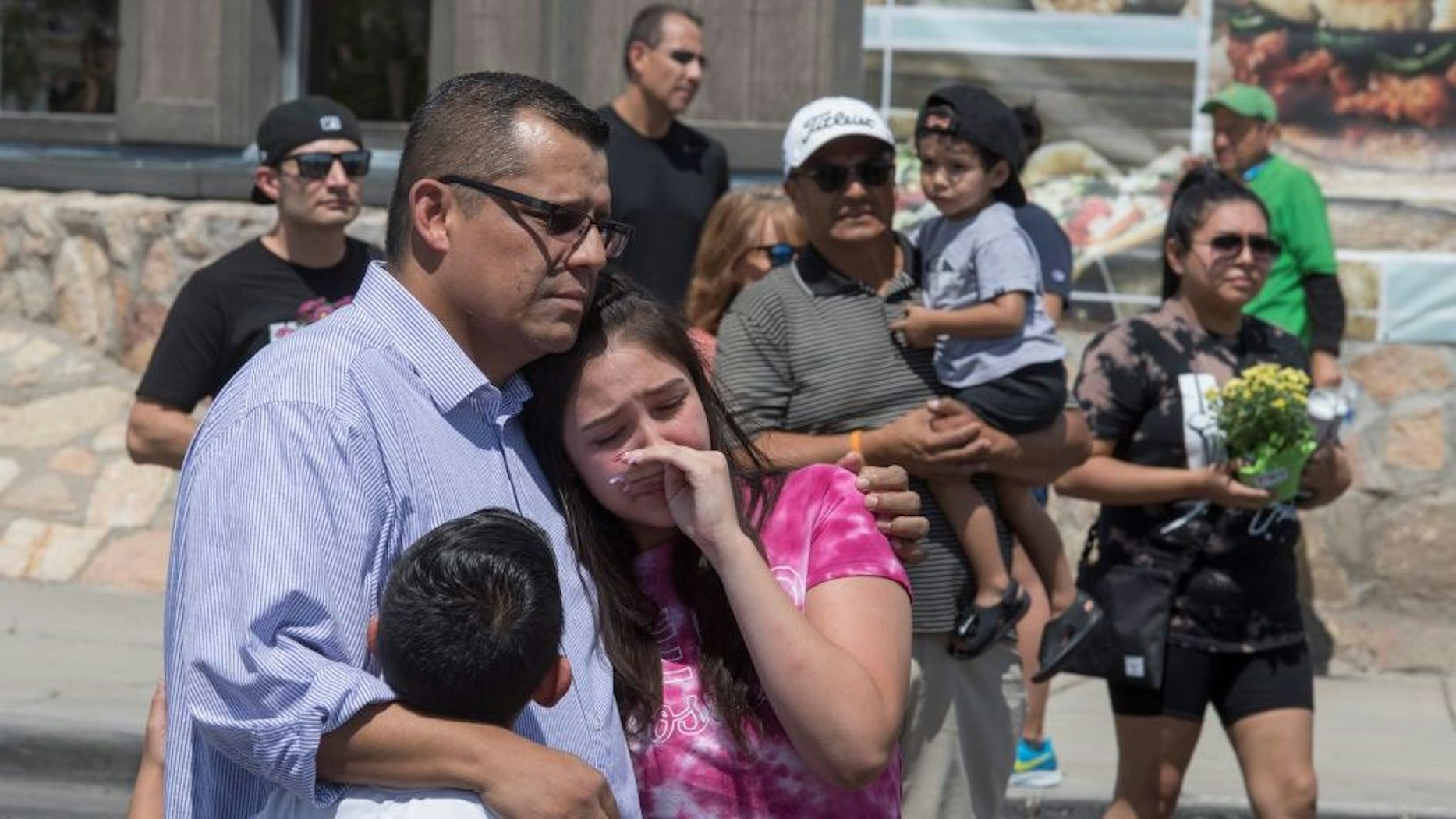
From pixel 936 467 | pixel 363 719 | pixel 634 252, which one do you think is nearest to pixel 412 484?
pixel 363 719

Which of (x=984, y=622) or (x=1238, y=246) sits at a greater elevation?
(x=1238, y=246)

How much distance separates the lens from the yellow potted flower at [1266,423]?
5.17m

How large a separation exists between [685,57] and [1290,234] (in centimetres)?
223

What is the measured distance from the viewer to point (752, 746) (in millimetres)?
2828

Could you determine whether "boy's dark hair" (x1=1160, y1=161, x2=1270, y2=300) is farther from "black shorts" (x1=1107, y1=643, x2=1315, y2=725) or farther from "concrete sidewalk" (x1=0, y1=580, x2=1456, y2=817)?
"concrete sidewalk" (x1=0, y1=580, x2=1456, y2=817)

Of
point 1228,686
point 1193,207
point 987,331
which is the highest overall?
point 1193,207

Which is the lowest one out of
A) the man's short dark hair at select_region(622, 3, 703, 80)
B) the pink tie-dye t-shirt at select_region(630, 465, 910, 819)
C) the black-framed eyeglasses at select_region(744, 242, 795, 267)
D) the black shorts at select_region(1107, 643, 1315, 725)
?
the black shorts at select_region(1107, 643, 1315, 725)

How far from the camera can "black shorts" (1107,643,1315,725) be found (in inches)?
204

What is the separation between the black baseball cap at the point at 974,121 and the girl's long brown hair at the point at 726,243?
0.66m

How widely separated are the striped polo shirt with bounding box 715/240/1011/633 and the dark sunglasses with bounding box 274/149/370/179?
1673 millimetres

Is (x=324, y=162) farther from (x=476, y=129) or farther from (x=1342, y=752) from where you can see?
(x=1342, y=752)

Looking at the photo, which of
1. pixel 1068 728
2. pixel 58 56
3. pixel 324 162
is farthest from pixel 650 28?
pixel 58 56

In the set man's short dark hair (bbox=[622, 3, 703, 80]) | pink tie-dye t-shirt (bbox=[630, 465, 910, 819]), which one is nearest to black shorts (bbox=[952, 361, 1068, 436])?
pink tie-dye t-shirt (bbox=[630, 465, 910, 819])

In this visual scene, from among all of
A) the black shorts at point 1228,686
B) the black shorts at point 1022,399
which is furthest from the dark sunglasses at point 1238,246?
the black shorts at point 1228,686
